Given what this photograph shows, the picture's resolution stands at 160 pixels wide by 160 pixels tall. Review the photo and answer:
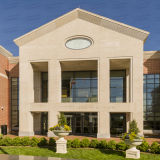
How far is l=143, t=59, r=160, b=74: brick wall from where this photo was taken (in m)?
22.8

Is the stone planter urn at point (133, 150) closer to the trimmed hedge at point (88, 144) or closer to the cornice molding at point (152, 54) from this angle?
the trimmed hedge at point (88, 144)

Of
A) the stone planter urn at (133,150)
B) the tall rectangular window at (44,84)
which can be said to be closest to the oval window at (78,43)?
the tall rectangular window at (44,84)

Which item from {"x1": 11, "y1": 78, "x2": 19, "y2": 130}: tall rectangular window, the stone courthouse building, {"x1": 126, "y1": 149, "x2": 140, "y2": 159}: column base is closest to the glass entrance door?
the stone courthouse building

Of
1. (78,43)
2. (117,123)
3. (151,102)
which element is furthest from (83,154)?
(151,102)

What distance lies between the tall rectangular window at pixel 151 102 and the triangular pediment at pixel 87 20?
6058mm

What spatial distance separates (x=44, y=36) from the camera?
21.3m

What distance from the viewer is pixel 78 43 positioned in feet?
68.1

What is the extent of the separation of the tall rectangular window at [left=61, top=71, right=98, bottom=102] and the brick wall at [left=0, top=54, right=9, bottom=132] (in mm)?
8026

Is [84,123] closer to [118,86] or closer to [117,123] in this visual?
[117,123]

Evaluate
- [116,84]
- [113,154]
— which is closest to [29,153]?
[113,154]

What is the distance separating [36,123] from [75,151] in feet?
38.7

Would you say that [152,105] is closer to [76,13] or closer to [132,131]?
[132,131]

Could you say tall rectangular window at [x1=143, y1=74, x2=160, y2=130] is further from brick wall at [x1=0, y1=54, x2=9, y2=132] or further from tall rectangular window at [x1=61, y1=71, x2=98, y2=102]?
brick wall at [x1=0, y1=54, x2=9, y2=132]

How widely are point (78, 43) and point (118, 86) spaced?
8.00 m
